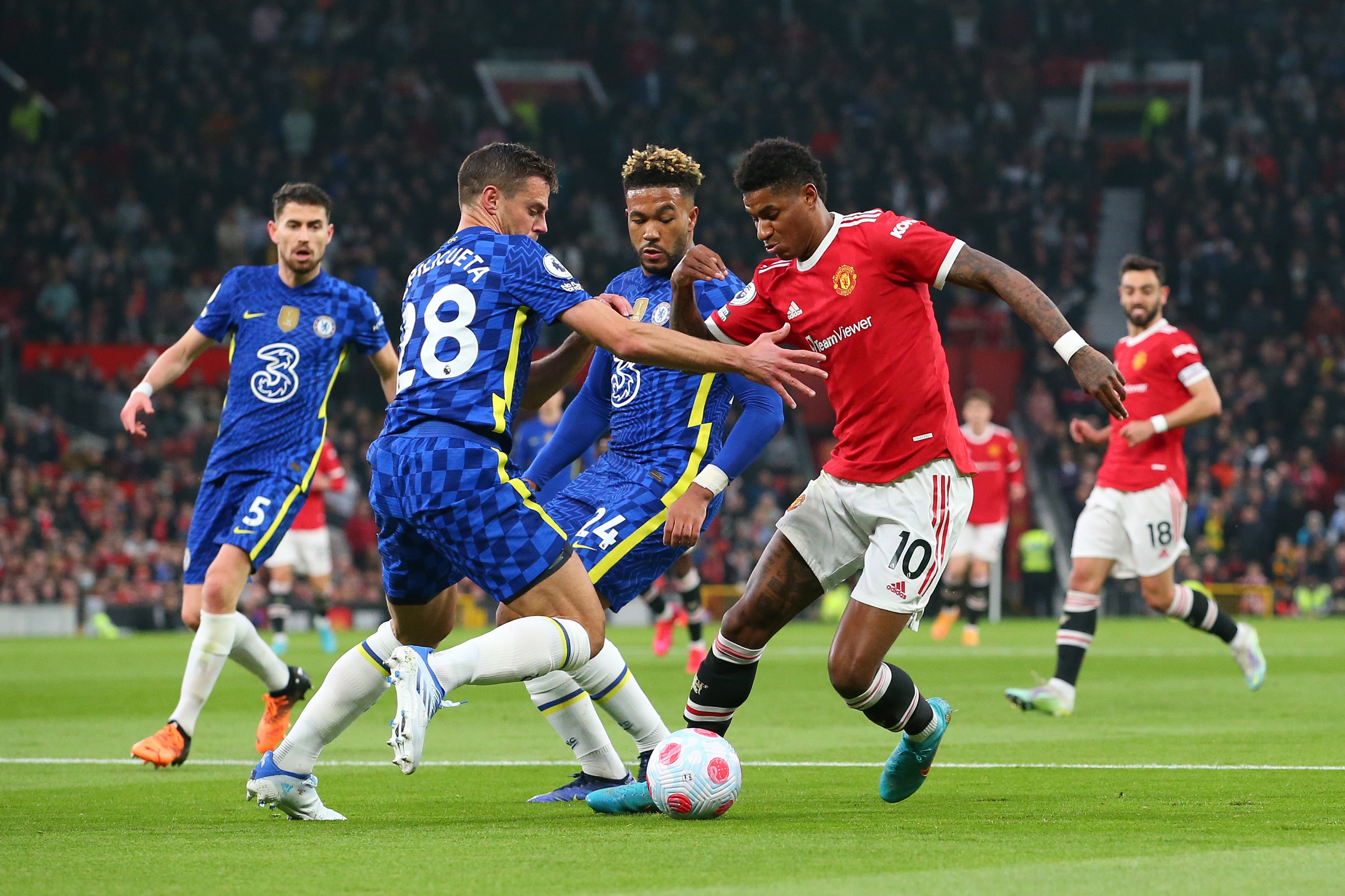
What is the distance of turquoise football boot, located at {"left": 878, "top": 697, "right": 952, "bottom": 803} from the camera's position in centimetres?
602

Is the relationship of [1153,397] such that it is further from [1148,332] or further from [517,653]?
[517,653]

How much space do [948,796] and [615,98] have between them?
2858 centimetres

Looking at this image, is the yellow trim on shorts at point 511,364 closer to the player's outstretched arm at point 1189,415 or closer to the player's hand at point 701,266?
the player's hand at point 701,266

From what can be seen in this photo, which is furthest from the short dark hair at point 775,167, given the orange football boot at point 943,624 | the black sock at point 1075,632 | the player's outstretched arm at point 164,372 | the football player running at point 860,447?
the orange football boot at point 943,624

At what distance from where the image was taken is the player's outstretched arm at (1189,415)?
33.5 feet

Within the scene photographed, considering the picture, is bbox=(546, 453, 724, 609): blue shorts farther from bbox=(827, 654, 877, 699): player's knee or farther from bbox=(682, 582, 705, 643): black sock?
bbox=(682, 582, 705, 643): black sock

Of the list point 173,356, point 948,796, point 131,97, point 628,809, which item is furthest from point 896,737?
point 131,97

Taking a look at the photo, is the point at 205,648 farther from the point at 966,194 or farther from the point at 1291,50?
the point at 1291,50

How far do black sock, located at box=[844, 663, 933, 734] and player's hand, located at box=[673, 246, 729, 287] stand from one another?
1.54 m

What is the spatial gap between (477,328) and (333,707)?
134 centimetres

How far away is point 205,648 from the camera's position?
7906mm

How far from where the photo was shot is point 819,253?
6.13m

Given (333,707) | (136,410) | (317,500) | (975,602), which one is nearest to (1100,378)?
(333,707)

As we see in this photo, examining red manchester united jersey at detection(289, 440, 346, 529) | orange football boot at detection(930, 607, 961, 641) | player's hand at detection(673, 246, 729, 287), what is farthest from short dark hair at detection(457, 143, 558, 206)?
orange football boot at detection(930, 607, 961, 641)
